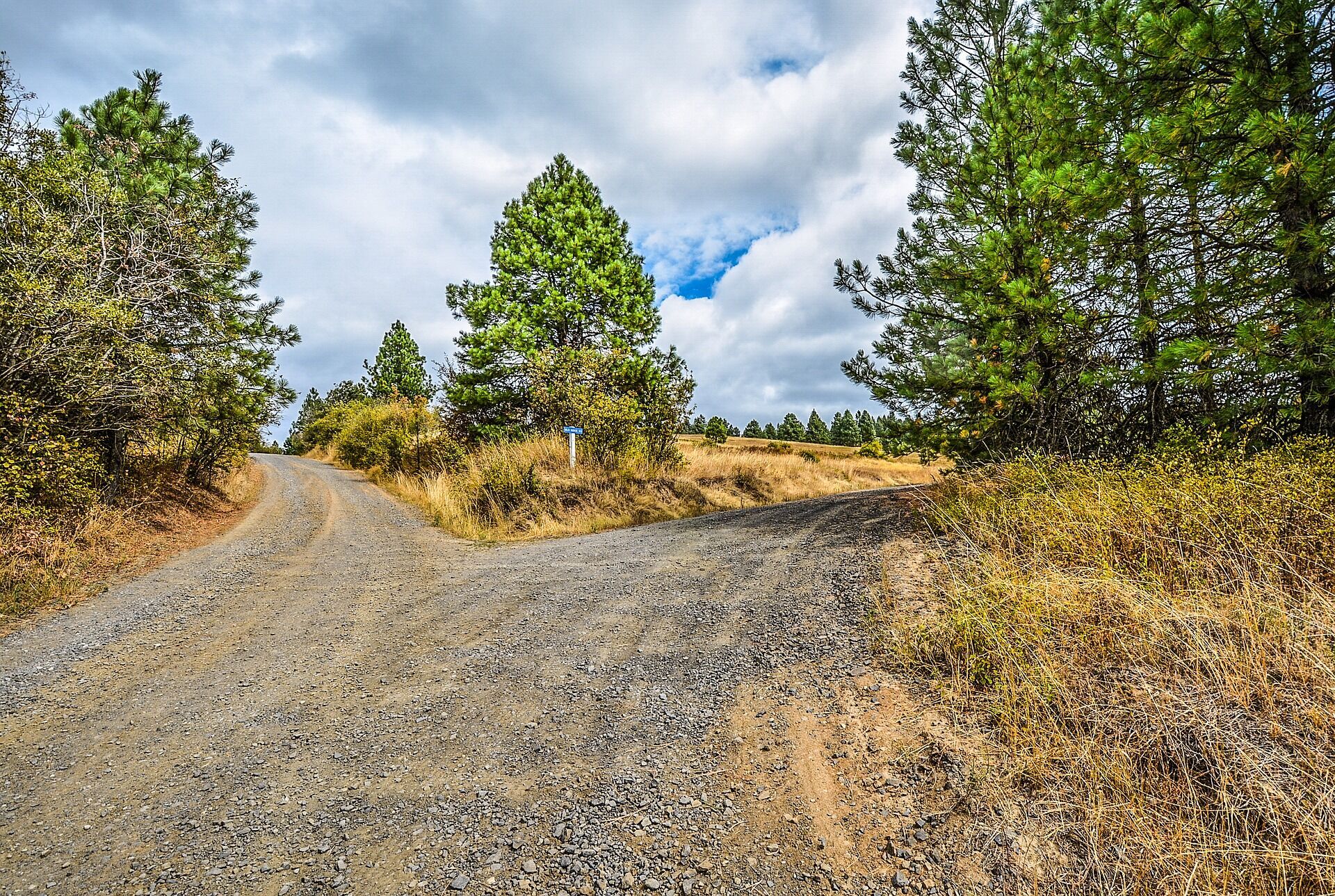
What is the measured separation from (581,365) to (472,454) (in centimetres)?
383

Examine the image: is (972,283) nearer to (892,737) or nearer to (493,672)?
(892,737)

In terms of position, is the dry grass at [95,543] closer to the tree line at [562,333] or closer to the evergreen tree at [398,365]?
the tree line at [562,333]

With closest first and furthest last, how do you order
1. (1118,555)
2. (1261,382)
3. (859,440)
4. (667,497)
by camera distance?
1. (1118,555)
2. (1261,382)
3. (667,497)
4. (859,440)

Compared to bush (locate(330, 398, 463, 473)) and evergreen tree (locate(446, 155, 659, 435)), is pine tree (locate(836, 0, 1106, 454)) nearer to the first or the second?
evergreen tree (locate(446, 155, 659, 435))

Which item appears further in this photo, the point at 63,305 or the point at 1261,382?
the point at 63,305

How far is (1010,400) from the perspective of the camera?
627cm

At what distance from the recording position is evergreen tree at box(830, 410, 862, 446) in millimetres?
67494

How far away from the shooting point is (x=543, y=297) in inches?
541

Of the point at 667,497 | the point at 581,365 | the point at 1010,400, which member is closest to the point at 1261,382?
the point at 1010,400

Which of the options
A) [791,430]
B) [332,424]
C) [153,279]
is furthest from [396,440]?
[791,430]

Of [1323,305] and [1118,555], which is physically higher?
[1323,305]

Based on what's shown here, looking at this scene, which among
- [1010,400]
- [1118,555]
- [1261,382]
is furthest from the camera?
[1010,400]

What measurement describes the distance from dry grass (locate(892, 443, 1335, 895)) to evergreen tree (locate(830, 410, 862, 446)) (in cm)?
6478

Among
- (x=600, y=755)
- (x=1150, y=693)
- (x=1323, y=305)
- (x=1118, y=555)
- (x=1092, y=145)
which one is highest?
(x=1092, y=145)
